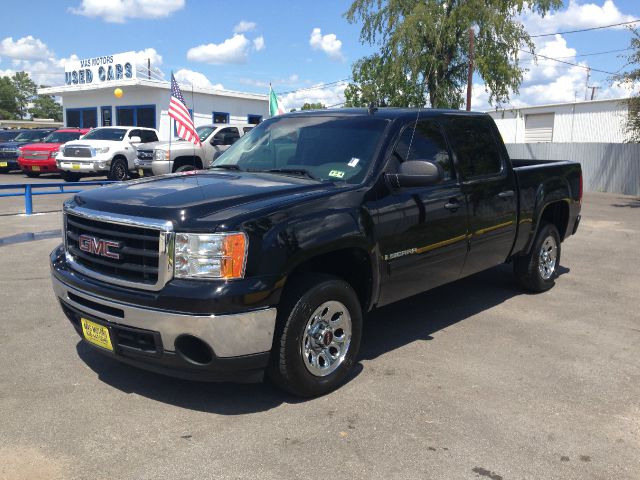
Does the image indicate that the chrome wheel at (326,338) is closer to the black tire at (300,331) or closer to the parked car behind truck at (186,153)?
the black tire at (300,331)

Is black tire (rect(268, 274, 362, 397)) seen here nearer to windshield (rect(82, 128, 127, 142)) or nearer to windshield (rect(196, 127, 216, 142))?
windshield (rect(196, 127, 216, 142))

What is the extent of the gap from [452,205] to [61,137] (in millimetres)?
20989

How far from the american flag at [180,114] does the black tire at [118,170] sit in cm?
547

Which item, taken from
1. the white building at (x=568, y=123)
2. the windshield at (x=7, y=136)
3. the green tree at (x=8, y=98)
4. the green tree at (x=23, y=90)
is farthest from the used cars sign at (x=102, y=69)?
the green tree at (x=23, y=90)

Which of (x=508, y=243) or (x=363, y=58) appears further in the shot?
(x=363, y=58)

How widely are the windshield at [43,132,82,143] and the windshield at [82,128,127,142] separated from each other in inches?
121

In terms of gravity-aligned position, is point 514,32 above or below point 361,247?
above

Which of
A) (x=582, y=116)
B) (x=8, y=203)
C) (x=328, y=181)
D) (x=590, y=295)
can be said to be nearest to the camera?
(x=328, y=181)

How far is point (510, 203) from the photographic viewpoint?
6000 mm

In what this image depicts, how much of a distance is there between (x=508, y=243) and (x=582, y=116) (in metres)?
37.3

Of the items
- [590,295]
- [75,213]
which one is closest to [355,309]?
[75,213]

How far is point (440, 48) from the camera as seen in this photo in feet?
80.3

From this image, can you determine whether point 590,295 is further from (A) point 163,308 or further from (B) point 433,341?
(A) point 163,308

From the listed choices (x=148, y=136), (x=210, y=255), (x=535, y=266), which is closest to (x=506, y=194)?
(x=535, y=266)
